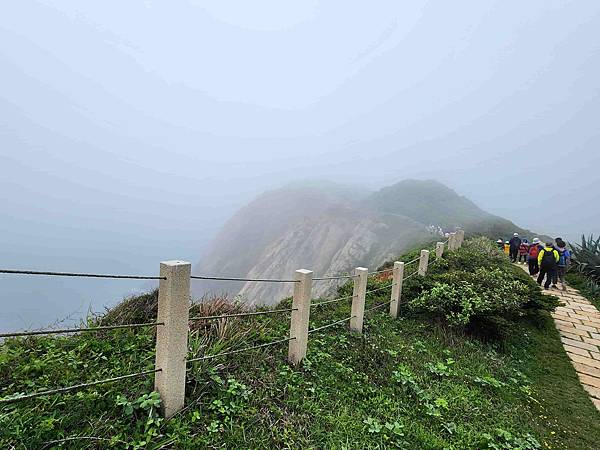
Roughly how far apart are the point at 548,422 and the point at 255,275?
30927 mm

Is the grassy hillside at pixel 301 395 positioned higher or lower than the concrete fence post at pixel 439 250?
lower

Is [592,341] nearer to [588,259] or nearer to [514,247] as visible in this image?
[588,259]

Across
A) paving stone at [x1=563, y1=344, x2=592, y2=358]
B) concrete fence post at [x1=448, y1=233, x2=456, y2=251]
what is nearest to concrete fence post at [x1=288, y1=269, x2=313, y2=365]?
paving stone at [x1=563, y1=344, x2=592, y2=358]

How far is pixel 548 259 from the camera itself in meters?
9.60

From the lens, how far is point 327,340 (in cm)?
454

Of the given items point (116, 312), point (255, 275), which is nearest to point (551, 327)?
point (116, 312)

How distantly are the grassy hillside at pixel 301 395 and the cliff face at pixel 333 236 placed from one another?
1.70 m

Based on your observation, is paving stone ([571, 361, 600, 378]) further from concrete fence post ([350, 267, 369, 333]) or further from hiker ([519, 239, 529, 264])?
hiker ([519, 239, 529, 264])

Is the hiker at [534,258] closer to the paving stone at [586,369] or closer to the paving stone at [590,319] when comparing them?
the paving stone at [590,319]

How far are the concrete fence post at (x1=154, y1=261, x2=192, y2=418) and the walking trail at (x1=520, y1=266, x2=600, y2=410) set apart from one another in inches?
204

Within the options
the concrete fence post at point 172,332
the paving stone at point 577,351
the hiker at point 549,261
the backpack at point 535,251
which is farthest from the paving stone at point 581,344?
the concrete fence post at point 172,332

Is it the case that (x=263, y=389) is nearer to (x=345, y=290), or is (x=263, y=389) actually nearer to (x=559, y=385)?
(x=559, y=385)

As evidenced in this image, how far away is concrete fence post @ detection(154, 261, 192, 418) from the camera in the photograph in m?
2.40

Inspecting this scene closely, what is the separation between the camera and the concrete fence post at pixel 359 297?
16.0 ft
